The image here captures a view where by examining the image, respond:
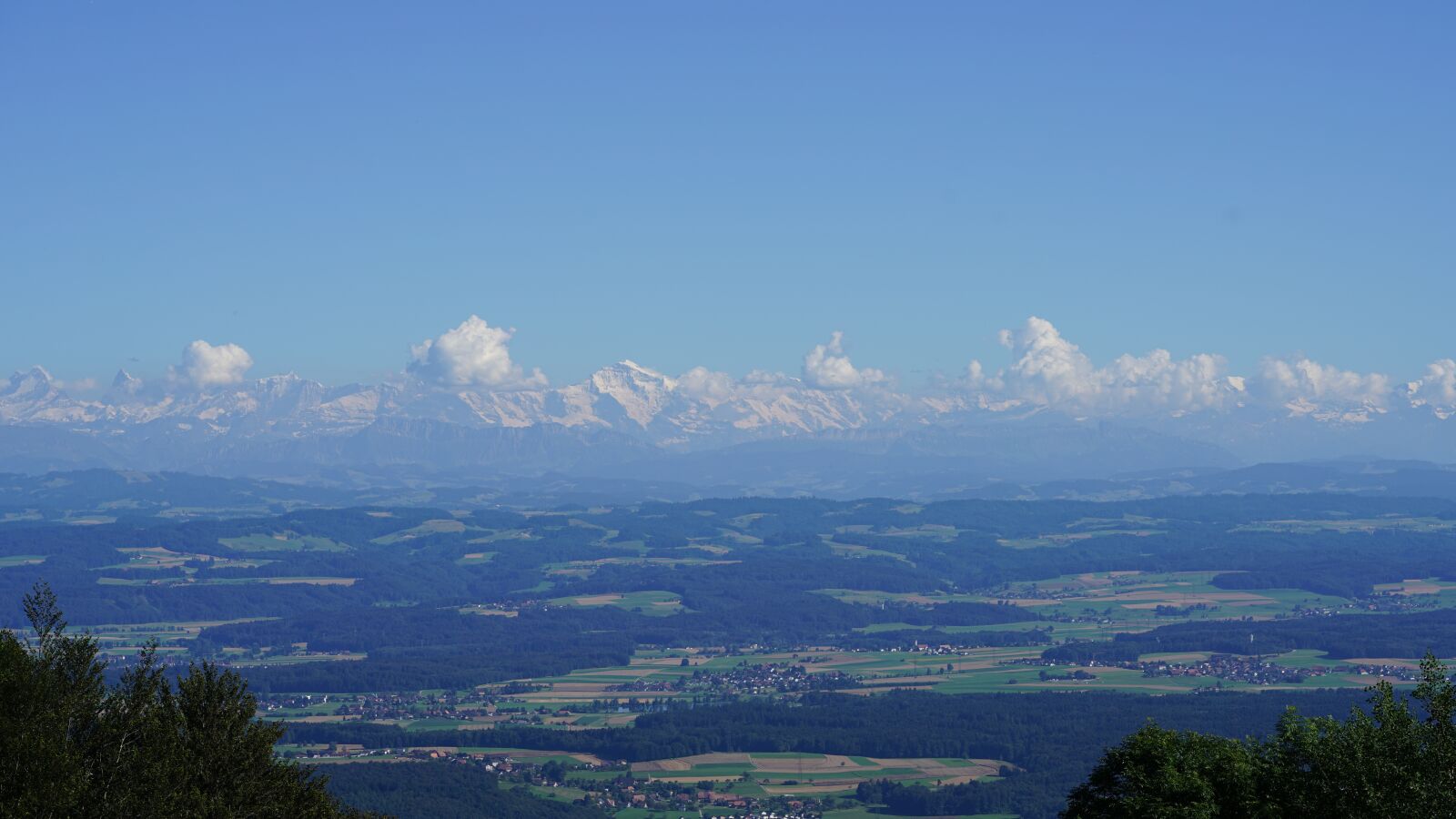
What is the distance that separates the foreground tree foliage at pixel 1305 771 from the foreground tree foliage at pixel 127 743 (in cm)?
1922

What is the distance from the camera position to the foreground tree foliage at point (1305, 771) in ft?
96.3

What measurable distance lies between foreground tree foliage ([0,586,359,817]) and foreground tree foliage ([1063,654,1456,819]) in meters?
19.2

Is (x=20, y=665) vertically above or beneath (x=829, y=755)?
above

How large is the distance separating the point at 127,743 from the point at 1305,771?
26.5 metres

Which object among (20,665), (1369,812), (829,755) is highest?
(20,665)

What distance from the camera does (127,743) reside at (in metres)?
34.4

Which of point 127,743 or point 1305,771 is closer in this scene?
point 127,743

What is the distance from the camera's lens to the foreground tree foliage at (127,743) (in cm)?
2945

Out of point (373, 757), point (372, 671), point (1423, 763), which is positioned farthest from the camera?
point (372, 671)

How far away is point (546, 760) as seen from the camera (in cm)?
13362

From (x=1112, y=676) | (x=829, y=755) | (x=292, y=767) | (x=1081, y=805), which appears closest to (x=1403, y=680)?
(x=1112, y=676)

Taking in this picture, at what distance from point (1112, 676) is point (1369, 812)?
15716 cm

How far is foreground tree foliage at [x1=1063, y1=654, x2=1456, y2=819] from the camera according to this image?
29.4 m

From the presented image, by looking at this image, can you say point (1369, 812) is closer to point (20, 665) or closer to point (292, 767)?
point (292, 767)
